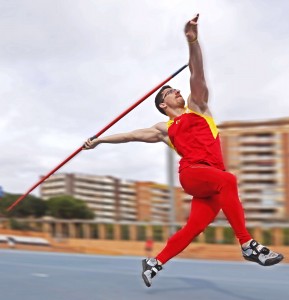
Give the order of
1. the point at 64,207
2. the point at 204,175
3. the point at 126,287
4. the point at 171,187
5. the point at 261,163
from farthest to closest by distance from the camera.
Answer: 1. the point at 261,163
2. the point at 64,207
3. the point at 171,187
4. the point at 126,287
5. the point at 204,175

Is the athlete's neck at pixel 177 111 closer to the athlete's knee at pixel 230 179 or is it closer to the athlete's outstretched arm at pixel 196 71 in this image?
the athlete's outstretched arm at pixel 196 71

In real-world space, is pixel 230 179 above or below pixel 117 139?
below

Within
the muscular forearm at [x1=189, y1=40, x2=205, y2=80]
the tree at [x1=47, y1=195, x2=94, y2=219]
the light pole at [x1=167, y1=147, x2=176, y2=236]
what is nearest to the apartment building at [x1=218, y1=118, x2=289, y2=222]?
the tree at [x1=47, y1=195, x2=94, y2=219]

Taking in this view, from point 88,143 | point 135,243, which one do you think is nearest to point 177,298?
point 88,143

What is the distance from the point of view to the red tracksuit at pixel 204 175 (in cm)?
421

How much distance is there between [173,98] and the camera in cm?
445

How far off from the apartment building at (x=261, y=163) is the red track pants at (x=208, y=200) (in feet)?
164

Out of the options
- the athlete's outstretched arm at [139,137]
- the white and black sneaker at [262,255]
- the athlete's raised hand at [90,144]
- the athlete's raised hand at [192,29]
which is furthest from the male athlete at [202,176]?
the athlete's raised hand at [90,144]

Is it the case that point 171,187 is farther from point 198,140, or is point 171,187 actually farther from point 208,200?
point 198,140

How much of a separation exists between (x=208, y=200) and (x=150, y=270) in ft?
2.03

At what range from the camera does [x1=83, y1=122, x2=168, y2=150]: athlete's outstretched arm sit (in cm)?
455

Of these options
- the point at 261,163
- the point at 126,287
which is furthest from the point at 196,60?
the point at 261,163

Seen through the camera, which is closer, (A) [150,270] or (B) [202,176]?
(B) [202,176]

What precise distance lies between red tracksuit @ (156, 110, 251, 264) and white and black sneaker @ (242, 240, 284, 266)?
0.23 ft
